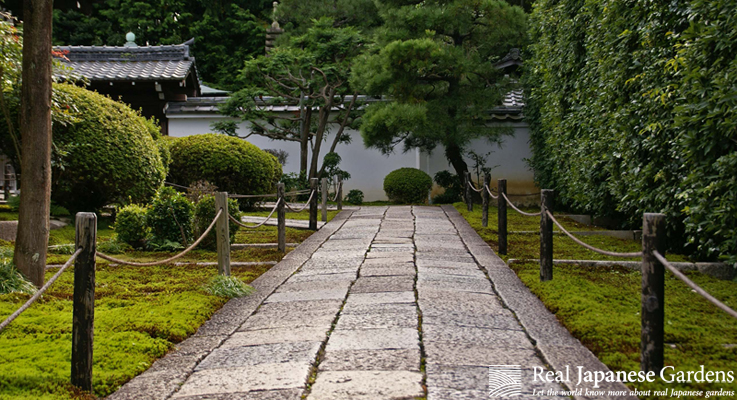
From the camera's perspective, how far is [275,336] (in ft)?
11.7

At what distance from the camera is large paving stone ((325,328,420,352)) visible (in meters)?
3.27

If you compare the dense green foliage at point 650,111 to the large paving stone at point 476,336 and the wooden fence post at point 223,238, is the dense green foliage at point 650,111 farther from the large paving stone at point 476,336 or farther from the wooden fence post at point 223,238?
the wooden fence post at point 223,238

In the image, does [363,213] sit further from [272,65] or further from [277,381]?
[277,381]

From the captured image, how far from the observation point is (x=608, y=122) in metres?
7.42

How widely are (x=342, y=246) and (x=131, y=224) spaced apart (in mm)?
2547

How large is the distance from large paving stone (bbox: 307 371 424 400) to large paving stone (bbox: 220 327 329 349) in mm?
599

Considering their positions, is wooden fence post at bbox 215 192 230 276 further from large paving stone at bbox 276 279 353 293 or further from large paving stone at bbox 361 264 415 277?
large paving stone at bbox 361 264 415 277

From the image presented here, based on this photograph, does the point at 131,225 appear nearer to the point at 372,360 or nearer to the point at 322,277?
the point at 322,277

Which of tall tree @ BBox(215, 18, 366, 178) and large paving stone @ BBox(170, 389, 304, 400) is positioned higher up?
tall tree @ BBox(215, 18, 366, 178)

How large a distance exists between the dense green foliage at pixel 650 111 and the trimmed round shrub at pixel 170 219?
17.2 ft

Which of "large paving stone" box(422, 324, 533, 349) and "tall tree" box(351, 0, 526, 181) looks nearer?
"large paving stone" box(422, 324, 533, 349)

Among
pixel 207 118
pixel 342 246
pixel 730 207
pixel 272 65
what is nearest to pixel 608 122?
pixel 730 207

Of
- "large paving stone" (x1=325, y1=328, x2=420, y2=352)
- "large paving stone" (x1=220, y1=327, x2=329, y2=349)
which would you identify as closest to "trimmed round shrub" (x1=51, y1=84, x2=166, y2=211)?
"large paving stone" (x1=220, y1=327, x2=329, y2=349)

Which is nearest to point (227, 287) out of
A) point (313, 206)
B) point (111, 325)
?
point (111, 325)
